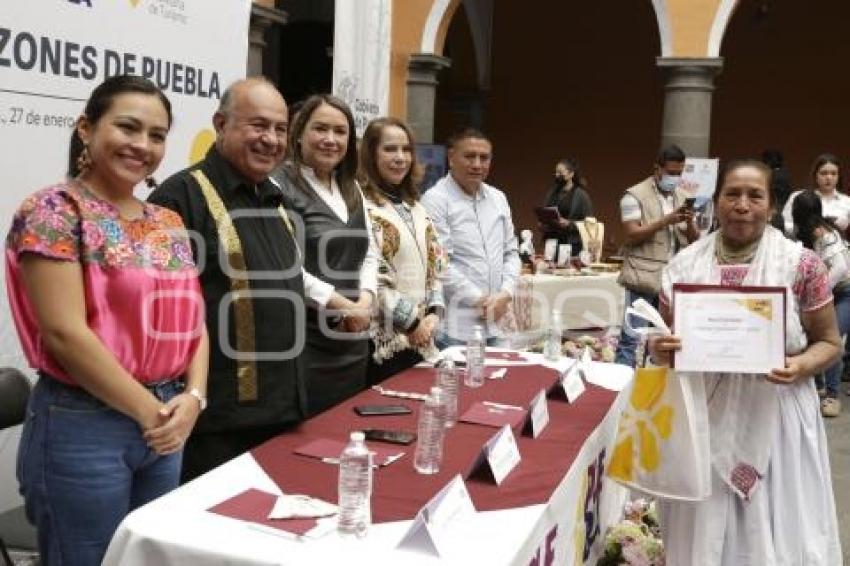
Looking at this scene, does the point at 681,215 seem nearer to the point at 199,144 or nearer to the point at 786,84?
the point at 199,144

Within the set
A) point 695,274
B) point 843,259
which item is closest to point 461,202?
point 695,274

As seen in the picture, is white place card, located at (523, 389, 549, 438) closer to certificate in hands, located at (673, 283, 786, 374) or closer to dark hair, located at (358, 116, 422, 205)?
certificate in hands, located at (673, 283, 786, 374)

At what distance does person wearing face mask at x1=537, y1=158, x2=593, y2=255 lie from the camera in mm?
7469

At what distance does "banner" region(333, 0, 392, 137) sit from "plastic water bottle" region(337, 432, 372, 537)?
11.5 feet

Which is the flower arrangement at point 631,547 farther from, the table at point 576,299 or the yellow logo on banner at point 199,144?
the table at point 576,299

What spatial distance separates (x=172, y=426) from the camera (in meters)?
1.75

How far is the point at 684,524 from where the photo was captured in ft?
8.05

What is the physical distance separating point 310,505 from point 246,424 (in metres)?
0.47

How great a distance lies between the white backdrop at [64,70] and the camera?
263cm

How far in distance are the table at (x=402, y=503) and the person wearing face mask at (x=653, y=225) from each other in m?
2.37

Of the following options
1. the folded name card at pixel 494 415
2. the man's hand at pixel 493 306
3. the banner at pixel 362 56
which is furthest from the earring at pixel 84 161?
the banner at pixel 362 56

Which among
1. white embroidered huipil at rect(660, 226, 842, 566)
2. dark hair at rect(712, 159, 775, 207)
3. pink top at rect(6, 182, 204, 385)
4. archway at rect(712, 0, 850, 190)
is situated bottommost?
white embroidered huipil at rect(660, 226, 842, 566)

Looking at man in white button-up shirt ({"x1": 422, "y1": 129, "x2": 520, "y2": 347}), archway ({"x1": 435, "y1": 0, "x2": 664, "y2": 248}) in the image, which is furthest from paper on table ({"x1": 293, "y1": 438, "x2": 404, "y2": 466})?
archway ({"x1": 435, "y1": 0, "x2": 664, "y2": 248})

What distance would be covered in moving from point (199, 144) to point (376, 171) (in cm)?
91
